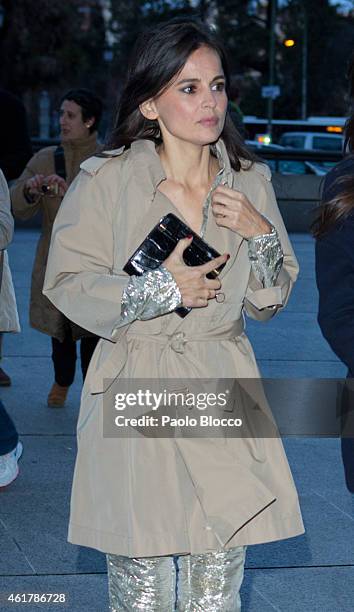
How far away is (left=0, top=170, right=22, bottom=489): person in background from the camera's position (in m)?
5.08

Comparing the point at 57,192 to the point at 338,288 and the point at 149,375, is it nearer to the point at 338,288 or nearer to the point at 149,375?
the point at 149,375

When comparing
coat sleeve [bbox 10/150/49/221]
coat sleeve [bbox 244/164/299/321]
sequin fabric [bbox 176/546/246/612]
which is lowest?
coat sleeve [bbox 10/150/49/221]

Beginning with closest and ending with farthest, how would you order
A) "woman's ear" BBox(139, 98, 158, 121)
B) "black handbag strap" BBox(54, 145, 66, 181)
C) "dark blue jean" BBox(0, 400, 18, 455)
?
"woman's ear" BBox(139, 98, 158, 121) < "dark blue jean" BBox(0, 400, 18, 455) < "black handbag strap" BBox(54, 145, 66, 181)

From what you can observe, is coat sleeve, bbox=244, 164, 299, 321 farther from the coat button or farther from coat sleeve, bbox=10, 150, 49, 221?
coat sleeve, bbox=10, 150, 49, 221

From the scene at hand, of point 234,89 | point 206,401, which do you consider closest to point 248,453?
point 206,401

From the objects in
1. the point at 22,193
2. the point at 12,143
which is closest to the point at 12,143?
the point at 12,143

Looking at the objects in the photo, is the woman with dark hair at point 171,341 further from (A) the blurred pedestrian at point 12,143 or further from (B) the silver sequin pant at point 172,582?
(A) the blurred pedestrian at point 12,143

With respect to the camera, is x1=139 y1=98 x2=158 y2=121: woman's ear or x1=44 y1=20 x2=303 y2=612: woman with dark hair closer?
x1=44 y1=20 x2=303 y2=612: woman with dark hair

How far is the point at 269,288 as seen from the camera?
3.11 m

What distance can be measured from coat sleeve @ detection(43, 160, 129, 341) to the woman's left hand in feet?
0.89

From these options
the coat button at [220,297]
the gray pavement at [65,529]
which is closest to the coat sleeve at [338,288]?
the coat button at [220,297]

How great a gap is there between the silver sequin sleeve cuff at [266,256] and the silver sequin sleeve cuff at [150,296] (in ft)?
0.82

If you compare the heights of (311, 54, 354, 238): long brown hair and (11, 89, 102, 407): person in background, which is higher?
(311, 54, 354, 238): long brown hair

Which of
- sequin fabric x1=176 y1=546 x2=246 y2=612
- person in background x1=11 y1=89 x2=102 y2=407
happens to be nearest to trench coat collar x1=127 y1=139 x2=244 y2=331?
sequin fabric x1=176 y1=546 x2=246 y2=612
